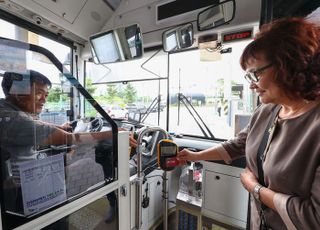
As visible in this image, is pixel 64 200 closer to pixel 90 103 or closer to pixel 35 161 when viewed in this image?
pixel 35 161

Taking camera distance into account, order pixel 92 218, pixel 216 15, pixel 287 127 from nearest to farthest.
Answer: pixel 287 127 < pixel 92 218 < pixel 216 15

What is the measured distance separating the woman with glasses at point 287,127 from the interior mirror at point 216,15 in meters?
1.18

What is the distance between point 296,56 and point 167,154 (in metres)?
0.81

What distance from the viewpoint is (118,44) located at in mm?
2234

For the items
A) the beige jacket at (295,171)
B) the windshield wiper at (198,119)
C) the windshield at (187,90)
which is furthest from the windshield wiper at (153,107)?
the beige jacket at (295,171)

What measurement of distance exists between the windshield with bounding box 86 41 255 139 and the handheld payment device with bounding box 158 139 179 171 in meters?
1.17

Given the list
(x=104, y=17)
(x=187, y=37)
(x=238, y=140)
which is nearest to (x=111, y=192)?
(x=238, y=140)

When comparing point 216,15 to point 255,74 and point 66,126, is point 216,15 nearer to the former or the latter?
point 255,74

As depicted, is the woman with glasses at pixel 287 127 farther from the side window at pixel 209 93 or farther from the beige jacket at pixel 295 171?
the side window at pixel 209 93

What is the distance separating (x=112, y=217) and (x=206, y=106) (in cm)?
163

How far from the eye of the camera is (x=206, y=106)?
2266 millimetres

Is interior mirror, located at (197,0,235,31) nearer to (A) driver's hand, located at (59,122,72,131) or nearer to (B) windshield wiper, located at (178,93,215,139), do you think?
(B) windshield wiper, located at (178,93,215,139)

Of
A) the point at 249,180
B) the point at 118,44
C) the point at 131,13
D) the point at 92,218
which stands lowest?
the point at 92,218

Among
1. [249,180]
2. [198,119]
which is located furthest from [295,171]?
[198,119]
